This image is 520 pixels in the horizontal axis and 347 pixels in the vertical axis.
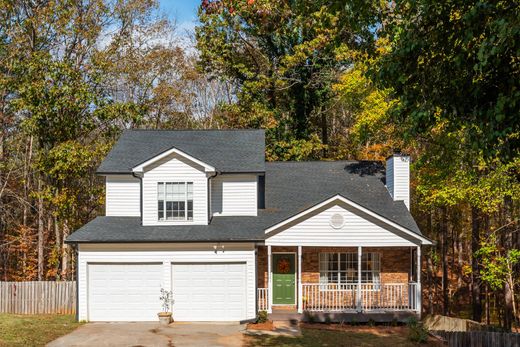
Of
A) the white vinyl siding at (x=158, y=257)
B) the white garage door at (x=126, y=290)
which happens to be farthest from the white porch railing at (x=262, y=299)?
the white garage door at (x=126, y=290)

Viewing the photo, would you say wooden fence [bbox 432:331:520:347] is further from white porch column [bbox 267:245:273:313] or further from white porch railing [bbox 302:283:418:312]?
white porch column [bbox 267:245:273:313]

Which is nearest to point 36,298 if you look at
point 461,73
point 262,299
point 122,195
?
point 122,195

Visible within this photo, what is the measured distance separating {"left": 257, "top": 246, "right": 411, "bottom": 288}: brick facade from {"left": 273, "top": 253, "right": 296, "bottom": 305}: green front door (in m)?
0.36

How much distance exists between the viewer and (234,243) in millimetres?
20125

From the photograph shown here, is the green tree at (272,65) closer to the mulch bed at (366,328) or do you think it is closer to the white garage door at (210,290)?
the white garage door at (210,290)

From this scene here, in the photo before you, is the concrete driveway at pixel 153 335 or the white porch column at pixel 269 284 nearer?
the concrete driveway at pixel 153 335

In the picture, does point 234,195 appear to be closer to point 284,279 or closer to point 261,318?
point 284,279

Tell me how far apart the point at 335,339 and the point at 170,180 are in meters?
8.71

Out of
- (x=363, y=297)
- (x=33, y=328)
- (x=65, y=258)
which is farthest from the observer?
(x=65, y=258)

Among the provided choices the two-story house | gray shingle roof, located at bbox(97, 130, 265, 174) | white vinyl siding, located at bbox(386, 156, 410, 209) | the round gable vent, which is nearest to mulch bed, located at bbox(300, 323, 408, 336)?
the two-story house

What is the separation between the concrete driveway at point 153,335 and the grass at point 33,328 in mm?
450

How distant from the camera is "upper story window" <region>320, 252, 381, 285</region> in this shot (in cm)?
2169

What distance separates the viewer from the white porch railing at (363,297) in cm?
2036

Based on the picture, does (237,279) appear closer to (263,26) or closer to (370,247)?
(370,247)
